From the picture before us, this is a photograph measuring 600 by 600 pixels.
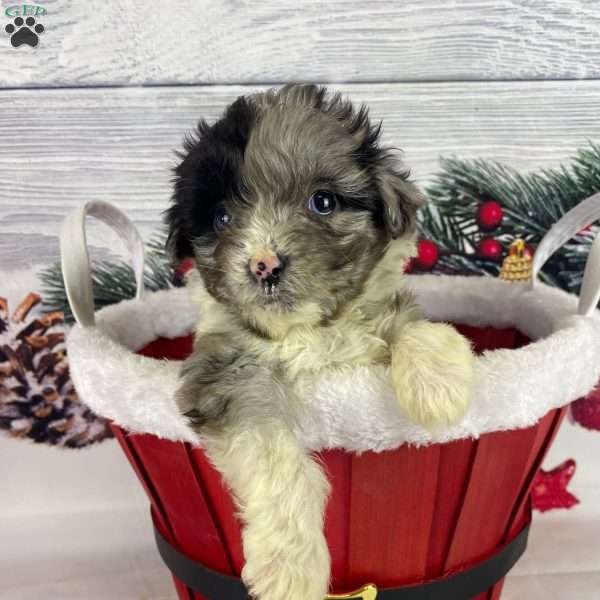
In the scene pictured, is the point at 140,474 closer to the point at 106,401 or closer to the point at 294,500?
the point at 106,401

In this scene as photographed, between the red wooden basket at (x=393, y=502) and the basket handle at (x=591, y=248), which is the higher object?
the basket handle at (x=591, y=248)

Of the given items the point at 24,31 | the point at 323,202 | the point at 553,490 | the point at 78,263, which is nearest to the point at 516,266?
the point at 553,490

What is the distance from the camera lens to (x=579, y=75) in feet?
6.74

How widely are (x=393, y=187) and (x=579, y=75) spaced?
1.14 m

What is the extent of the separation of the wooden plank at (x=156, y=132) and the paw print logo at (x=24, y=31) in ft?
0.43

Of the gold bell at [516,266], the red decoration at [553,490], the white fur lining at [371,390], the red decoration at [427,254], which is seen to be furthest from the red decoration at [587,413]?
the white fur lining at [371,390]

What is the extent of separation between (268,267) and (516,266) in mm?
1111

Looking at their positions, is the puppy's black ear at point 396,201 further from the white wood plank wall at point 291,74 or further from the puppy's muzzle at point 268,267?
the white wood plank wall at point 291,74

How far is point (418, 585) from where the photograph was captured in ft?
4.09

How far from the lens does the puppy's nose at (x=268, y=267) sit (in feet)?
3.50

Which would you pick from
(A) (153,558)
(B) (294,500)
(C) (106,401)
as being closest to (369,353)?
(B) (294,500)

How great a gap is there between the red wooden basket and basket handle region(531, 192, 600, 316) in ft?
0.72

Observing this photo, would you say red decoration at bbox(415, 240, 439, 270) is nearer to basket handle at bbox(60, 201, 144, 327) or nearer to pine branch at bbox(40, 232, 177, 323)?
pine branch at bbox(40, 232, 177, 323)

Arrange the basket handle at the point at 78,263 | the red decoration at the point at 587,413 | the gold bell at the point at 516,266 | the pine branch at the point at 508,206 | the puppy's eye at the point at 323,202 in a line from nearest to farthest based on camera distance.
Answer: the puppy's eye at the point at 323,202
the basket handle at the point at 78,263
the gold bell at the point at 516,266
the pine branch at the point at 508,206
the red decoration at the point at 587,413
